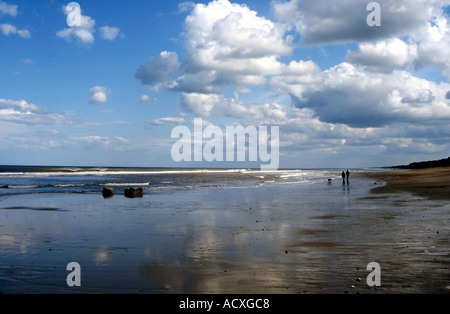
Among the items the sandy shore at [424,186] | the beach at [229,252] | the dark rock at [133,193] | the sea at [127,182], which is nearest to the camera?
the beach at [229,252]

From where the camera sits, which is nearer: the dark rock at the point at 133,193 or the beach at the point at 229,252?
the beach at the point at 229,252

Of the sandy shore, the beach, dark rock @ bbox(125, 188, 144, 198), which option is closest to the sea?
A: dark rock @ bbox(125, 188, 144, 198)

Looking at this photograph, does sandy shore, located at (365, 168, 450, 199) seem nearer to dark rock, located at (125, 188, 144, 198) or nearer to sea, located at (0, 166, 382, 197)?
sea, located at (0, 166, 382, 197)

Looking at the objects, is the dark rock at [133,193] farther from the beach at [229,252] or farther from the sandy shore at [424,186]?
the sandy shore at [424,186]

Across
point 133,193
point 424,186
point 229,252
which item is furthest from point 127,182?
point 229,252

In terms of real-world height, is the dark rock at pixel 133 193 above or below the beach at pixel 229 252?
above

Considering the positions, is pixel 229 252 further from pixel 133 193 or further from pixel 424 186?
pixel 424 186

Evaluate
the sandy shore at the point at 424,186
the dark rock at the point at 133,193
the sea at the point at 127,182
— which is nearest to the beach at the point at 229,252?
the sandy shore at the point at 424,186

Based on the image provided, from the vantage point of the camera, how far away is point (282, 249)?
1230 centimetres

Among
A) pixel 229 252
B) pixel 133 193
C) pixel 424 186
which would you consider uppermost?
pixel 424 186

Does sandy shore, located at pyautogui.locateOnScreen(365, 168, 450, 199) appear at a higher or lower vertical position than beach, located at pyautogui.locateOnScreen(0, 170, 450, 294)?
higher
